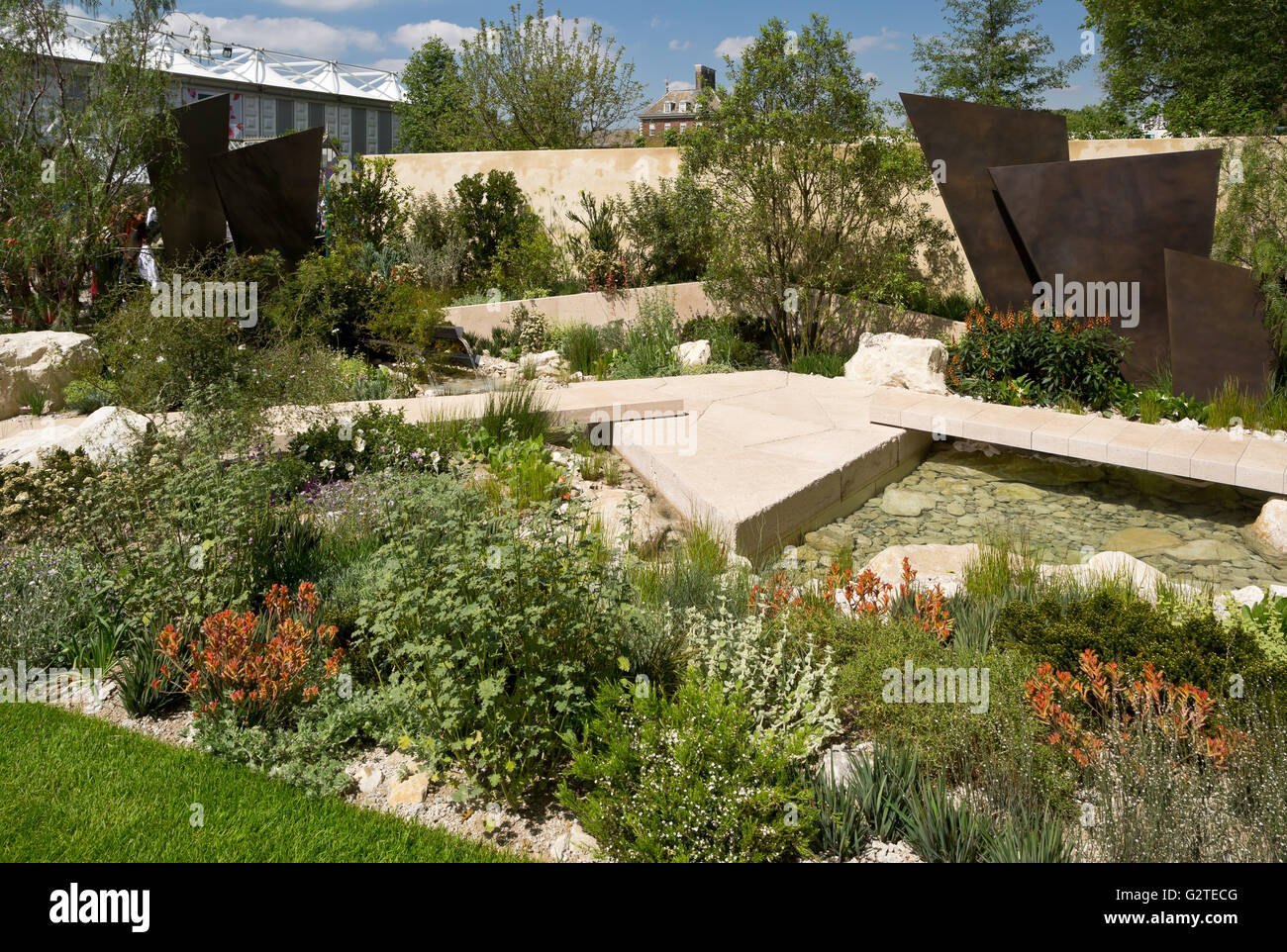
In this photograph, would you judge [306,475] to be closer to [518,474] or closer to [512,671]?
[518,474]

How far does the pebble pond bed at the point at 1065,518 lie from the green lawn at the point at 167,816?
285 centimetres

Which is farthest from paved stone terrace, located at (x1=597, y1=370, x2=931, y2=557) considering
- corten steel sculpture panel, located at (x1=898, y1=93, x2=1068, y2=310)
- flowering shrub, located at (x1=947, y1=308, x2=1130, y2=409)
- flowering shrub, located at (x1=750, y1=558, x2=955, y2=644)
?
corten steel sculpture panel, located at (x1=898, y1=93, x2=1068, y2=310)

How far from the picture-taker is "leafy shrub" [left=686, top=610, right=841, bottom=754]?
3.18 metres

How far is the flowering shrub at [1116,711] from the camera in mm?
2908

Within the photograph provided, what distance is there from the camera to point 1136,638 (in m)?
3.35

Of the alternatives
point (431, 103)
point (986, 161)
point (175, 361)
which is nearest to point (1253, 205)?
point (986, 161)

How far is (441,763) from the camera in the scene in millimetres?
3160

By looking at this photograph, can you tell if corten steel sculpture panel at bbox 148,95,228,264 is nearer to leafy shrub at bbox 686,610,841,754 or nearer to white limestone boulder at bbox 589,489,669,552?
white limestone boulder at bbox 589,489,669,552

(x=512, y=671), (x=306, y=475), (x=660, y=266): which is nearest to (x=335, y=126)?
(x=660, y=266)

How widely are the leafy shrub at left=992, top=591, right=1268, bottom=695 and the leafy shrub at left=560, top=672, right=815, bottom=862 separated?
48.3 inches

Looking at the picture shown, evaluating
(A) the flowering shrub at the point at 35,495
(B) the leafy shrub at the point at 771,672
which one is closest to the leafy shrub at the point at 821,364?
(B) the leafy shrub at the point at 771,672

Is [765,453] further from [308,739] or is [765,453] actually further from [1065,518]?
[308,739]
